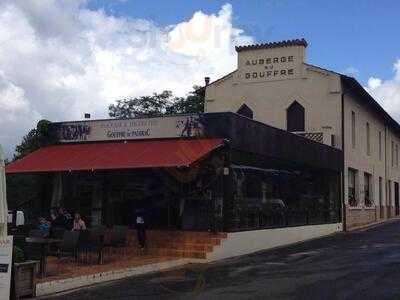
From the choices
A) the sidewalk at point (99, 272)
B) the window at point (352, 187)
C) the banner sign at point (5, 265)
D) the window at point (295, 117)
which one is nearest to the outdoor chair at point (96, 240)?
the sidewalk at point (99, 272)

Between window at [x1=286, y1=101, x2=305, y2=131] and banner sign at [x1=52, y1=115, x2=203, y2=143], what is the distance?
11.5 meters

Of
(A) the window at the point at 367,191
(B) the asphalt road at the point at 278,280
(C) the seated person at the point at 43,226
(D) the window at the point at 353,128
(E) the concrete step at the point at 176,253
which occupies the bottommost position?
(B) the asphalt road at the point at 278,280

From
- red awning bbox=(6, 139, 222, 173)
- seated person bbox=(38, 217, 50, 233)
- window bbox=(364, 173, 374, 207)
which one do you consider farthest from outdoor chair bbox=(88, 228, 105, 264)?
window bbox=(364, 173, 374, 207)

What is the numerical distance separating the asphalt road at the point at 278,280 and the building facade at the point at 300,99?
442 inches

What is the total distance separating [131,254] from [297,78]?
15.4 metres

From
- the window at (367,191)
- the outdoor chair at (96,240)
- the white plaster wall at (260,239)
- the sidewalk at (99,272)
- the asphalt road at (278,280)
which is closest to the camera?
the asphalt road at (278,280)

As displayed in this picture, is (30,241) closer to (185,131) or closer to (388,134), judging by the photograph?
(185,131)

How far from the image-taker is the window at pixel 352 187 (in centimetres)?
3164

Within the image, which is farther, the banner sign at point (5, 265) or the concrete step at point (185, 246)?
the concrete step at point (185, 246)

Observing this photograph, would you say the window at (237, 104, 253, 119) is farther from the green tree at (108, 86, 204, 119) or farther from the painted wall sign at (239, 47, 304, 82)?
the green tree at (108, 86, 204, 119)

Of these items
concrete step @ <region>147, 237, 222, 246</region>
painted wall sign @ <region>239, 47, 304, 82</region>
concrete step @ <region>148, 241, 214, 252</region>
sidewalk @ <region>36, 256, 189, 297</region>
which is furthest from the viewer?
painted wall sign @ <region>239, 47, 304, 82</region>

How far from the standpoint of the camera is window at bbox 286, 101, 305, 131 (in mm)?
29719

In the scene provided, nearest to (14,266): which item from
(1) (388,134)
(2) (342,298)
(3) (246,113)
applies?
(2) (342,298)

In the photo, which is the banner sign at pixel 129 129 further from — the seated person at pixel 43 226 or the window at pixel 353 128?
the window at pixel 353 128
